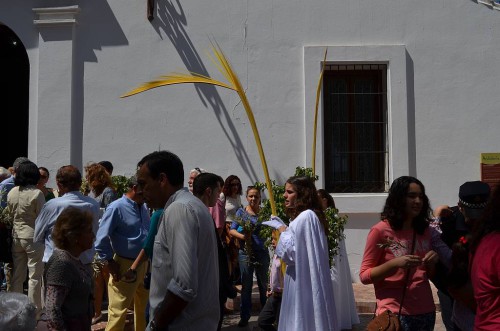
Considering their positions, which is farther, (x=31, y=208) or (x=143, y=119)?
(x=143, y=119)

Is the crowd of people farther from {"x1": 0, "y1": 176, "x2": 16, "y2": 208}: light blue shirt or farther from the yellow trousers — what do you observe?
{"x1": 0, "y1": 176, "x2": 16, "y2": 208}: light blue shirt

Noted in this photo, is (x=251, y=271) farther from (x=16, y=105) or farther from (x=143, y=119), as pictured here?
(x=16, y=105)

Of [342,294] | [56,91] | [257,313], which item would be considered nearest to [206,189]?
[342,294]

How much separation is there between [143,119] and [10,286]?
11.7 ft

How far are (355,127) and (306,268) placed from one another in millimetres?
6027

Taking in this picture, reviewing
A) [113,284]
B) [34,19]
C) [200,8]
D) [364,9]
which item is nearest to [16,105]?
[34,19]

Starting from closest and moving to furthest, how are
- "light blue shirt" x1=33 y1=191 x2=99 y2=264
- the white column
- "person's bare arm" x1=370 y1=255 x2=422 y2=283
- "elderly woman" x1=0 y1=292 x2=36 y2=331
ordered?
"elderly woman" x1=0 y1=292 x2=36 y2=331 → "person's bare arm" x1=370 y1=255 x2=422 y2=283 → "light blue shirt" x1=33 y1=191 x2=99 y2=264 → the white column

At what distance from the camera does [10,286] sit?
8547 mm

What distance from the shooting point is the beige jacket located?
8.34 metres

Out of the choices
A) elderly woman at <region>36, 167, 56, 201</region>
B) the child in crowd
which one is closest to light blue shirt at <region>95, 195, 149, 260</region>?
the child in crowd

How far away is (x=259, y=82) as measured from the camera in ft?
36.6

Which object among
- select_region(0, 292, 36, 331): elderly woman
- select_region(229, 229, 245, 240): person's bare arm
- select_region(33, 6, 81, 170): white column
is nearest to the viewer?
select_region(0, 292, 36, 331): elderly woman

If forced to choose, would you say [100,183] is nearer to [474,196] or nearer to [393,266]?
[393,266]

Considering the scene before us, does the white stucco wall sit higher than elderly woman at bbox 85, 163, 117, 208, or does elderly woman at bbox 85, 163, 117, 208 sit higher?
the white stucco wall
